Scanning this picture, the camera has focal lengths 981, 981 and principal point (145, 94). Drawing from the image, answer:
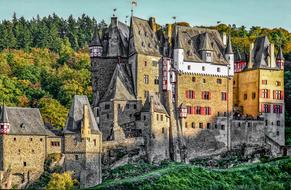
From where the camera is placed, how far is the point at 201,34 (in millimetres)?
109000

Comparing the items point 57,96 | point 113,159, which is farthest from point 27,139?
point 57,96

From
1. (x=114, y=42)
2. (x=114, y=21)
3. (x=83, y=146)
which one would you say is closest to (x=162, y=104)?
(x=114, y=42)

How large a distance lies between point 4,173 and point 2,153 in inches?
76.4

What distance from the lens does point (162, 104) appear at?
103312 mm

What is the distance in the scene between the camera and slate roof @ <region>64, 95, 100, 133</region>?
94625 mm

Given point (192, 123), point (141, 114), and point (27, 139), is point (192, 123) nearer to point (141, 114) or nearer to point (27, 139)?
point (141, 114)

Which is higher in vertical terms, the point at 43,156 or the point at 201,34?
the point at 201,34

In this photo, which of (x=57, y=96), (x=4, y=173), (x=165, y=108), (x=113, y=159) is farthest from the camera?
(x=57, y=96)

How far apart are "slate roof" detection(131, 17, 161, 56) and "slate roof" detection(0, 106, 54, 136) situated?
1433 cm

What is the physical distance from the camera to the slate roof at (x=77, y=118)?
310ft

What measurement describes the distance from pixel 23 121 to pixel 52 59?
53934 millimetres

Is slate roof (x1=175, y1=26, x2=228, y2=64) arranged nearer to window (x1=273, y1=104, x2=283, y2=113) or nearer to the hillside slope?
window (x1=273, y1=104, x2=283, y2=113)

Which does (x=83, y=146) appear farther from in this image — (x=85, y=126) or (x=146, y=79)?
(x=146, y=79)

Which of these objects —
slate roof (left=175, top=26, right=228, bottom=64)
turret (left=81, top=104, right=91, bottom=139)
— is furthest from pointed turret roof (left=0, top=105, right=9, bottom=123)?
slate roof (left=175, top=26, right=228, bottom=64)
